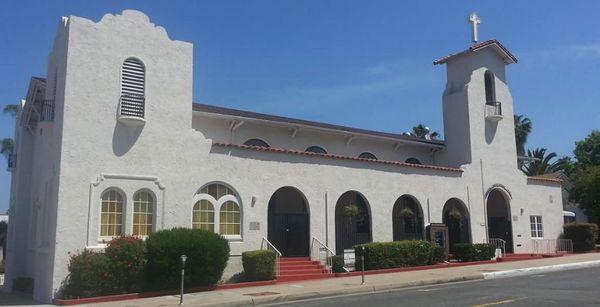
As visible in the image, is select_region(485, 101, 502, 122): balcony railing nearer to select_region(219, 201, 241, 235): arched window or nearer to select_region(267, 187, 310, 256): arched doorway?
select_region(267, 187, 310, 256): arched doorway

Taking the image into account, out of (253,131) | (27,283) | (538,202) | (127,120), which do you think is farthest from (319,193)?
(538,202)

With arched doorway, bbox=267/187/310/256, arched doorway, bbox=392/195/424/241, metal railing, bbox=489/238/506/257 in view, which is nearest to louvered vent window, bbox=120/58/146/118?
arched doorway, bbox=267/187/310/256

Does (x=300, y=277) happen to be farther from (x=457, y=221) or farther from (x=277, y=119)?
(x=457, y=221)

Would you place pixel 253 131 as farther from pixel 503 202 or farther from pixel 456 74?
pixel 503 202

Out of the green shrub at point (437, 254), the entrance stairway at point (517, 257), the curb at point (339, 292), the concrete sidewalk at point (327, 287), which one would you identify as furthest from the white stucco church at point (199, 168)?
the curb at point (339, 292)

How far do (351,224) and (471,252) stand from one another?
18.7 ft

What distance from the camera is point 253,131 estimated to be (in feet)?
82.7

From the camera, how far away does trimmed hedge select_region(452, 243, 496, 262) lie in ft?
84.4

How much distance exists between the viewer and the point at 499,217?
30719 mm

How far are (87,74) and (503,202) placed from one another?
22.0 meters

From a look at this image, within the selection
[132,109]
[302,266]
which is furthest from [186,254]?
[302,266]

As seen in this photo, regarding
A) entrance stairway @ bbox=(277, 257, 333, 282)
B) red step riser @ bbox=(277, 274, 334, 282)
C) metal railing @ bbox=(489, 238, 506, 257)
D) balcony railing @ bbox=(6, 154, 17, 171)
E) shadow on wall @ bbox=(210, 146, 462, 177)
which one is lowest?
red step riser @ bbox=(277, 274, 334, 282)

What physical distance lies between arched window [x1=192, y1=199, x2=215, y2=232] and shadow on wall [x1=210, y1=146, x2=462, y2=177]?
1839 millimetres

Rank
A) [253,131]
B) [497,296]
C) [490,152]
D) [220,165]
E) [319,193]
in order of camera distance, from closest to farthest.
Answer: [497,296] → [220,165] → [319,193] → [253,131] → [490,152]
